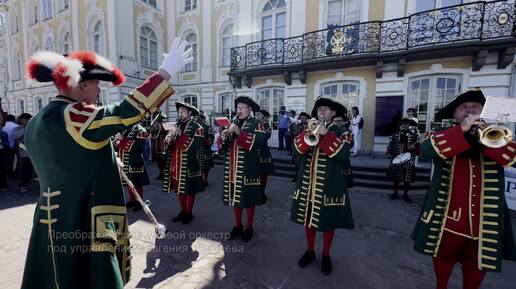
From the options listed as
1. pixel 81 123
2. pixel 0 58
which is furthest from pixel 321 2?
pixel 0 58

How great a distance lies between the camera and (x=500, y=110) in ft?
6.55

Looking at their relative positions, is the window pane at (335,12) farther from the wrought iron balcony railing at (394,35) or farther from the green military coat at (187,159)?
the green military coat at (187,159)

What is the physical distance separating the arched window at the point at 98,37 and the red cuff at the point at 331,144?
1751 centimetres

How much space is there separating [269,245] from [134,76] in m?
15.6

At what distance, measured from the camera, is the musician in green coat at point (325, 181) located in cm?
320

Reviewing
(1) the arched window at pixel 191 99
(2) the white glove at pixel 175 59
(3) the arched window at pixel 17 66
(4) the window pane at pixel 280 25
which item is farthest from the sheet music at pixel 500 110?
(3) the arched window at pixel 17 66

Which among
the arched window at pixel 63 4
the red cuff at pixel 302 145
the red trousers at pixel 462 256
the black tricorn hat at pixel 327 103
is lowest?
the red trousers at pixel 462 256

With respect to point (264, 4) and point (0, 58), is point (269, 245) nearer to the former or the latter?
point (264, 4)

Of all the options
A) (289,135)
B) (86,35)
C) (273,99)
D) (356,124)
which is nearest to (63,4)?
(86,35)

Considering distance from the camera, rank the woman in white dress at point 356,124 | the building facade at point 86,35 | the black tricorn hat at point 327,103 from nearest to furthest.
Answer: the black tricorn hat at point 327,103 < the woman in white dress at point 356,124 < the building facade at point 86,35

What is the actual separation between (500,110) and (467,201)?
0.91 meters

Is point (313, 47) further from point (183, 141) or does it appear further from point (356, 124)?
point (183, 141)

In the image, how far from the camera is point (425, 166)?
8836mm

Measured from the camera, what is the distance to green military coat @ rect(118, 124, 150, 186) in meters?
5.43
